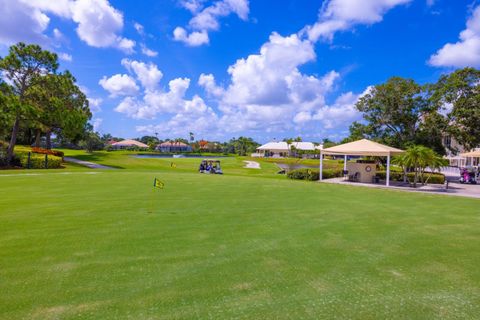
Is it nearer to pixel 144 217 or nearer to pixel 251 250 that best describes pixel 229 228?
pixel 251 250

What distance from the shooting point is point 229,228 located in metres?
6.50

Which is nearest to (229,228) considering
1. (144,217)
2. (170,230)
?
(170,230)

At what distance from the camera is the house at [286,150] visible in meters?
82.8

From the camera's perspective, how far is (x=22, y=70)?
2527cm

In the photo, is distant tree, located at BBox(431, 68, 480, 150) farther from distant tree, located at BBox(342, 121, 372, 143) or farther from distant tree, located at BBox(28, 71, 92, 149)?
distant tree, located at BBox(28, 71, 92, 149)

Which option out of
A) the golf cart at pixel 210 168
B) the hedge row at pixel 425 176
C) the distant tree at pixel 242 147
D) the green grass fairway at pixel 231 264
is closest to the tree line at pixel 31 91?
the golf cart at pixel 210 168

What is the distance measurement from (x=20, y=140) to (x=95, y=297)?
186ft

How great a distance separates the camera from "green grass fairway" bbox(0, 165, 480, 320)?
10.6ft

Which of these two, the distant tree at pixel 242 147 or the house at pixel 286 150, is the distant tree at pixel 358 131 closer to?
the house at pixel 286 150

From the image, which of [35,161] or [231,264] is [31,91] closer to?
[35,161]

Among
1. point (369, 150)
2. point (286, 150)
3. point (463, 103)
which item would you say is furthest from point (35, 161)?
point (286, 150)

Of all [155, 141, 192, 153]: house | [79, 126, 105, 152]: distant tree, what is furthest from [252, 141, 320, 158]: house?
[79, 126, 105, 152]: distant tree

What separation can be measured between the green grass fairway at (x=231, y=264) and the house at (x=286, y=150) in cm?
7539

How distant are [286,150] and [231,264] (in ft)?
271
